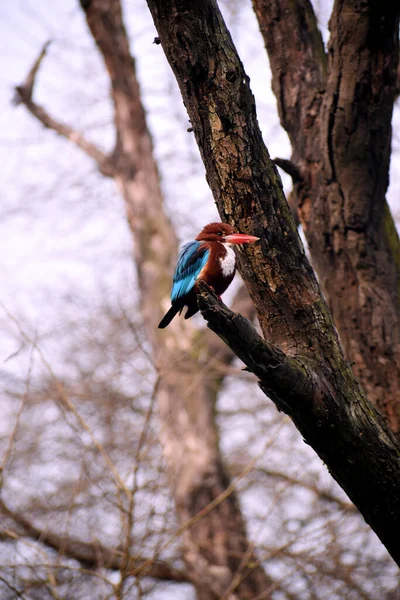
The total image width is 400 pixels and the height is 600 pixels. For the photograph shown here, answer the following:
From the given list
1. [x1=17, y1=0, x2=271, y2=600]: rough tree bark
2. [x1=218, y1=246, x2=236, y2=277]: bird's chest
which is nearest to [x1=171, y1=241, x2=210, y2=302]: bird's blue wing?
[x1=218, y1=246, x2=236, y2=277]: bird's chest

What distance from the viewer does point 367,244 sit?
348 centimetres

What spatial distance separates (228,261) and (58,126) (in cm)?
769

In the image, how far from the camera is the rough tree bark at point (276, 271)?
2.16 m

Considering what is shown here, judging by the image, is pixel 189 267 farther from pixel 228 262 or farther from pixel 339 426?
pixel 339 426

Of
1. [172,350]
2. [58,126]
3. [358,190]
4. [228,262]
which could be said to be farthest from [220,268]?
[58,126]

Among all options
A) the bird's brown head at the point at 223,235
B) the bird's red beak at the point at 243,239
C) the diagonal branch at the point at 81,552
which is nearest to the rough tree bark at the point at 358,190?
the bird's brown head at the point at 223,235

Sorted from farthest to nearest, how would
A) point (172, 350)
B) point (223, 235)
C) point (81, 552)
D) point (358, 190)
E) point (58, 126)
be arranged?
1. point (58, 126)
2. point (172, 350)
3. point (81, 552)
4. point (358, 190)
5. point (223, 235)

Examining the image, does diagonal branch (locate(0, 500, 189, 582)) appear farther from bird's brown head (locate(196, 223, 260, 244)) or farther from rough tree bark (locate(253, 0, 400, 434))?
bird's brown head (locate(196, 223, 260, 244))

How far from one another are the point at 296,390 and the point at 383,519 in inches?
27.8

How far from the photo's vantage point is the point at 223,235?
273 cm

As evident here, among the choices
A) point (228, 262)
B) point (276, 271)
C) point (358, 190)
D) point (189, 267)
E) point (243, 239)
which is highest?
point (358, 190)

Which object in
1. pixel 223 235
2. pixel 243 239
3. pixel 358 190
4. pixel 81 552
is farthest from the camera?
pixel 81 552

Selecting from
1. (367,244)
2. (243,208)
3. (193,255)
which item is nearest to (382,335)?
(367,244)

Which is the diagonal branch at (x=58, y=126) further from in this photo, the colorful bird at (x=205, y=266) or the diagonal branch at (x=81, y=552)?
the colorful bird at (x=205, y=266)
